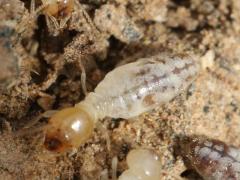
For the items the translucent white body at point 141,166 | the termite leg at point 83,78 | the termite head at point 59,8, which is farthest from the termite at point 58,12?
the translucent white body at point 141,166

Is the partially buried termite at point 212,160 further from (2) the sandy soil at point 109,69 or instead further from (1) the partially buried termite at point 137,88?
(1) the partially buried termite at point 137,88

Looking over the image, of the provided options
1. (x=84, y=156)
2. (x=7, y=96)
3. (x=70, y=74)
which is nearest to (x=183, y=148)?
(x=84, y=156)

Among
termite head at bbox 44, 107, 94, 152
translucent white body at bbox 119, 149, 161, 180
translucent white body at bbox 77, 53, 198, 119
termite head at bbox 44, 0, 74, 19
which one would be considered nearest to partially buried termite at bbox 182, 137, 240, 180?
translucent white body at bbox 119, 149, 161, 180

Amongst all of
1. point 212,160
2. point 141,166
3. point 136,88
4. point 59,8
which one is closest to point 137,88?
point 136,88

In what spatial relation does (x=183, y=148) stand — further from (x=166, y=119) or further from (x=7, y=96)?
(x=7, y=96)

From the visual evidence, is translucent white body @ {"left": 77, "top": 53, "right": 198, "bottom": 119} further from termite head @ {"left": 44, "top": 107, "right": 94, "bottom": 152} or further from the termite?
the termite
